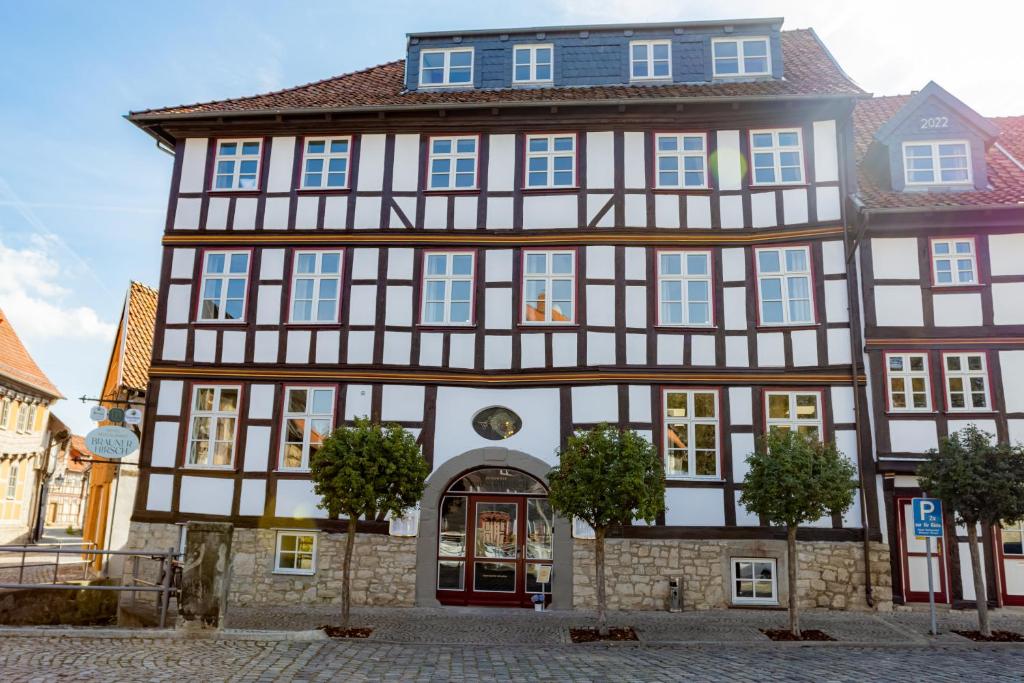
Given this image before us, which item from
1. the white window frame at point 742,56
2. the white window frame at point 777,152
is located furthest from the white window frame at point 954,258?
the white window frame at point 742,56

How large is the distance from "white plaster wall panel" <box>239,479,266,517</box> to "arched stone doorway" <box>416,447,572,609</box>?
11.3 ft

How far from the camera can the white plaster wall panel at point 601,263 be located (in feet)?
54.5

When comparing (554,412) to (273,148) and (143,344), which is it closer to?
(273,148)

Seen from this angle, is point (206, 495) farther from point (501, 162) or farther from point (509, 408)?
point (501, 162)

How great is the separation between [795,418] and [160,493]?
13.4 m

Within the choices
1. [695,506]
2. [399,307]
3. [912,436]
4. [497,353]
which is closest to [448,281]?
[399,307]

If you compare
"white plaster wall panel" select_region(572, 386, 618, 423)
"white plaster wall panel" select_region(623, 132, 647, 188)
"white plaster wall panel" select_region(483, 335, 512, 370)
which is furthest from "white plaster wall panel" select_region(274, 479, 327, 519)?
"white plaster wall panel" select_region(623, 132, 647, 188)

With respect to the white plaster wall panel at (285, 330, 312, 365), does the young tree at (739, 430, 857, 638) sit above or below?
below

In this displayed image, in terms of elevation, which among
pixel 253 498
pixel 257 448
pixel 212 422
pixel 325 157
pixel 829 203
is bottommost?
pixel 253 498

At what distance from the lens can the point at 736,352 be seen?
1614 cm

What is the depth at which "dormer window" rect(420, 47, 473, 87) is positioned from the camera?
19266mm

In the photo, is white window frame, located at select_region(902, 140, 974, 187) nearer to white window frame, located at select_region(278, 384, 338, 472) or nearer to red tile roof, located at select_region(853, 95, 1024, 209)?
red tile roof, located at select_region(853, 95, 1024, 209)

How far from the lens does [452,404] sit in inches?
645

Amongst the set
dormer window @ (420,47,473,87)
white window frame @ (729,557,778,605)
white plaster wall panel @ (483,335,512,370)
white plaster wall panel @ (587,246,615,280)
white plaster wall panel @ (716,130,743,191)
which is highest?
dormer window @ (420,47,473,87)
